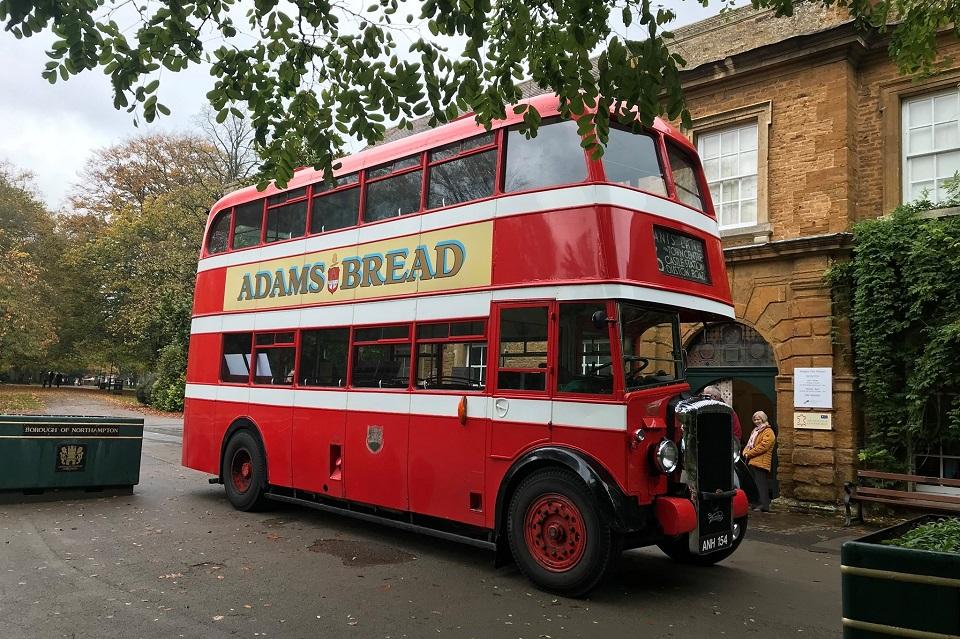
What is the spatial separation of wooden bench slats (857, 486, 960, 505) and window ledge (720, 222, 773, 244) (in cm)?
448

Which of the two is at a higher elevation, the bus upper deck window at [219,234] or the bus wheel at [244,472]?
the bus upper deck window at [219,234]

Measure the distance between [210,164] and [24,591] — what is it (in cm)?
3524

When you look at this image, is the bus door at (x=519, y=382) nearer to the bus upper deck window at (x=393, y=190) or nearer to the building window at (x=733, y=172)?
the bus upper deck window at (x=393, y=190)

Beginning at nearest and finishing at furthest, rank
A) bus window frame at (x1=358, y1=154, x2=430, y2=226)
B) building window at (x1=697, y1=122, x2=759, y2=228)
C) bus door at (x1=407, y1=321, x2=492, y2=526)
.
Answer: bus door at (x1=407, y1=321, x2=492, y2=526)
bus window frame at (x1=358, y1=154, x2=430, y2=226)
building window at (x1=697, y1=122, x2=759, y2=228)

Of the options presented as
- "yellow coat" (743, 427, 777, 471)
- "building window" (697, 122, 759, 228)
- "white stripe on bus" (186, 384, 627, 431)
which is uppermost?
"building window" (697, 122, 759, 228)

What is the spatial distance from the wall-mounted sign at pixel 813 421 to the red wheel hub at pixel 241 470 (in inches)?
345

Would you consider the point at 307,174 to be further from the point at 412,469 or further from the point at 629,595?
the point at 629,595

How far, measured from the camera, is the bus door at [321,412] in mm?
8859

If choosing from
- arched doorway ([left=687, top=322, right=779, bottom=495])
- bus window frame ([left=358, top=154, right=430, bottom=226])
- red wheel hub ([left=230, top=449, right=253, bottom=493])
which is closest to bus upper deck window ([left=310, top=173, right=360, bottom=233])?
bus window frame ([left=358, top=154, right=430, bottom=226])

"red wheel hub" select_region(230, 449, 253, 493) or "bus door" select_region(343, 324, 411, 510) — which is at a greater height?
"bus door" select_region(343, 324, 411, 510)

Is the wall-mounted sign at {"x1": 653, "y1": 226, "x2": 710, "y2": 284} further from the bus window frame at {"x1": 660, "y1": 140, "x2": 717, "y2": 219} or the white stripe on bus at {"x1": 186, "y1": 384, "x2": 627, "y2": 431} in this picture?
the white stripe on bus at {"x1": 186, "y1": 384, "x2": 627, "y2": 431}

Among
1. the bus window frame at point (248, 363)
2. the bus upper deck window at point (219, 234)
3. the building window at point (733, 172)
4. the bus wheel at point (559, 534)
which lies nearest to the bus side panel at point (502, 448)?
the bus wheel at point (559, 534)

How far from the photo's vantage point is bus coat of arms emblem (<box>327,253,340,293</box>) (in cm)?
907

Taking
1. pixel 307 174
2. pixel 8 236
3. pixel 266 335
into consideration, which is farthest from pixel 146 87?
pixel 8 236
